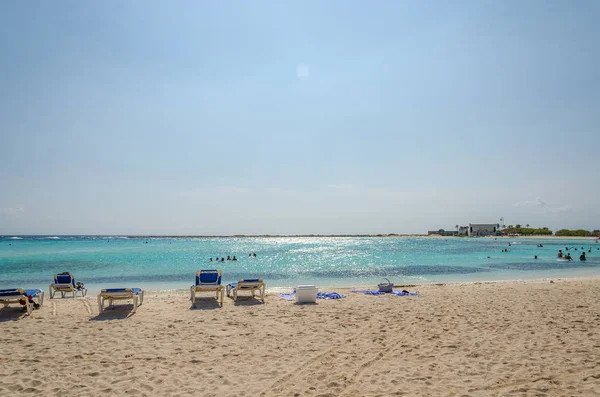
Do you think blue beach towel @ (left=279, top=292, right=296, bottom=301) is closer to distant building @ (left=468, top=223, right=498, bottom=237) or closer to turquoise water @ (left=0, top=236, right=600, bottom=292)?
turquoise water @ (left=0, top=236, right=600, bottom=292)

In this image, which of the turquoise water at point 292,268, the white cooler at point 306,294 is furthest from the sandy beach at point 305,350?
the turquoise water at point 292,268

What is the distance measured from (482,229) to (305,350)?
141808 millimetres

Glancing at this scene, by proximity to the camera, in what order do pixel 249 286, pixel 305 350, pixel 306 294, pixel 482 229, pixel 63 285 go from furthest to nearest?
pixel 482 229 < pixel 63 285 < pixel 249 286 < pixel 306 294 < pixel 305 350

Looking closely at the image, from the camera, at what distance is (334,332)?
23.7 ft

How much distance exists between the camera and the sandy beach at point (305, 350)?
4633 millimetres

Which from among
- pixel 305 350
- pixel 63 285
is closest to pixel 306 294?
pixel 305 350

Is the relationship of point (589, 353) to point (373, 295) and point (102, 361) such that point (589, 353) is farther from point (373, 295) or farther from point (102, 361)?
point (102, 361)

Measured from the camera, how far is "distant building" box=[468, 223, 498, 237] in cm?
12825

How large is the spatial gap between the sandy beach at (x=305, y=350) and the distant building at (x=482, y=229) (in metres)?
133

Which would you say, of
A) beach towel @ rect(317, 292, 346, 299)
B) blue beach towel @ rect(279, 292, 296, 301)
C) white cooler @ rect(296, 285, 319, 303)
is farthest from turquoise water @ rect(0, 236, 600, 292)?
white cooler @ rect(296, 285, 319, 303)

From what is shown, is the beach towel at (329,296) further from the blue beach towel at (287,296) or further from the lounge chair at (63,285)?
the lounge chair at (63,285)

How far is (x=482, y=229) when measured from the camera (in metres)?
130

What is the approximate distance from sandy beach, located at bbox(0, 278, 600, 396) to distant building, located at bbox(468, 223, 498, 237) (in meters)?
133

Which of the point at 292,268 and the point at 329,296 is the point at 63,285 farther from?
the point at 292,268
